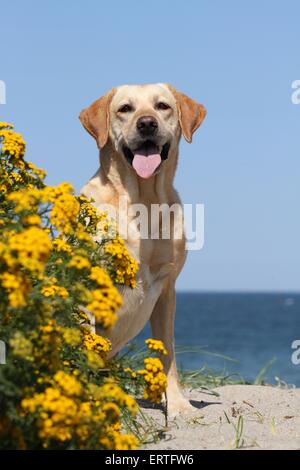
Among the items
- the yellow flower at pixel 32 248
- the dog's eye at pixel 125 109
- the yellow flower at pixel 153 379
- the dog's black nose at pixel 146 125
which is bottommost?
the yellow flower at pixel 153 379

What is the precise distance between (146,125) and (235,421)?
1.94 meters

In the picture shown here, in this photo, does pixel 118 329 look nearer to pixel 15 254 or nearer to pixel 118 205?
pixel 118 205

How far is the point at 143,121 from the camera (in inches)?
197

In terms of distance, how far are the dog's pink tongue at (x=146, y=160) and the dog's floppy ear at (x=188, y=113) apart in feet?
1.10

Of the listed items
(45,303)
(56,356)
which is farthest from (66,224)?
(56,356)

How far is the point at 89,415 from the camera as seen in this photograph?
8.84ft

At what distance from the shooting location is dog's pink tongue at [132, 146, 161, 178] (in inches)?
197

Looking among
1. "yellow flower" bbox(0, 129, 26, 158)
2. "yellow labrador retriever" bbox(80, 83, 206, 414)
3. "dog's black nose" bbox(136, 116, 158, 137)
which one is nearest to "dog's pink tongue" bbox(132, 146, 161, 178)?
"yellow labrador retriever" bbox(80, 83, 206, 414)

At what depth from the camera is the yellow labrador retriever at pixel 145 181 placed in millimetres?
5000

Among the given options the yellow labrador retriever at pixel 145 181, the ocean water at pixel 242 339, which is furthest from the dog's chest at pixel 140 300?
the ocean water at pixel 242 339

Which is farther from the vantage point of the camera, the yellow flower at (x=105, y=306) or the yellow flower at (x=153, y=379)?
the yellow flower at (x=153, y=379)

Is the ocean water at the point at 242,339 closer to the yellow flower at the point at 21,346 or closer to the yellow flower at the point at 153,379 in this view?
the yellow flower at the point at 153,379
